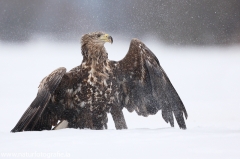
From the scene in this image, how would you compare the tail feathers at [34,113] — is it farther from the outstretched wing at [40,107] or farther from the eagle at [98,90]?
the eagle at [98,90]

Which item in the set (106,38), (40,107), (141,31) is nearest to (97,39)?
(106,38)

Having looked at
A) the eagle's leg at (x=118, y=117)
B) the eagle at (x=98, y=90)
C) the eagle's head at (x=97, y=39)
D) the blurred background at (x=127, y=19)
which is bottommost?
the eagle's leg at (x=118, y=117)

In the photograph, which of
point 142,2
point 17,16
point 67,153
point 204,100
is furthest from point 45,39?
point 67,153

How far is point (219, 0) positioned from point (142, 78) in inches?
410

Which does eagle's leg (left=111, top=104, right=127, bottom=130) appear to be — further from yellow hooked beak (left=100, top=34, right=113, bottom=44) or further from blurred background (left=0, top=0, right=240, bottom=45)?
blurred background (left=0, top=0, right=240, bottom=45)

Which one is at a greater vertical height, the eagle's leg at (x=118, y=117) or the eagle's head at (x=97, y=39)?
the eagle's head at (x=97, y=39)

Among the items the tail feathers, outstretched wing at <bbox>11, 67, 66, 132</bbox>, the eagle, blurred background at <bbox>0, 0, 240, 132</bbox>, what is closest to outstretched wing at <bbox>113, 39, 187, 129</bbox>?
the eagle

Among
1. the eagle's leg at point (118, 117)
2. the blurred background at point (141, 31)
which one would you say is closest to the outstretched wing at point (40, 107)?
the eagle's leg at point (118, 117)

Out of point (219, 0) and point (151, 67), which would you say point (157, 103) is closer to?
point (151, 67)

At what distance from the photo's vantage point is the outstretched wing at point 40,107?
4.97m

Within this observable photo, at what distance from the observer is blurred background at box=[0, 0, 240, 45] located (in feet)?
46.3

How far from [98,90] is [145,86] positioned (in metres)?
0.64

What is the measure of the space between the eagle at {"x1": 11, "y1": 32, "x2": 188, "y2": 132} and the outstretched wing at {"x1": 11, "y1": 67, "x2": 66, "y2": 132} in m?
0.01

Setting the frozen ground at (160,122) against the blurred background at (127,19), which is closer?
the frozen ground at (160,122)
